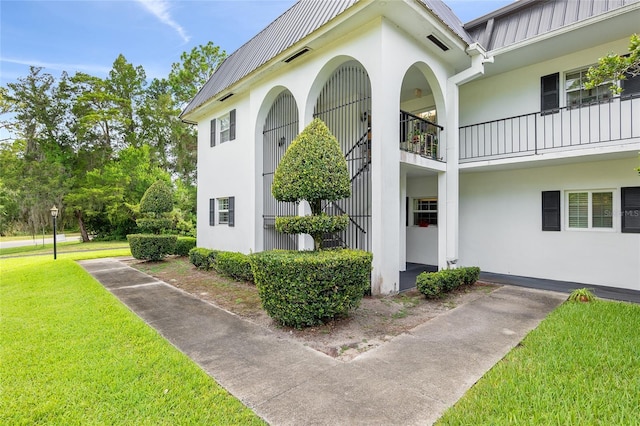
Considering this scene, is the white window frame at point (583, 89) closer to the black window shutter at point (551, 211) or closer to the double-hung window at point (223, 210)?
the black window shutter at point (551, 211)

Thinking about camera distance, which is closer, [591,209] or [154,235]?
[591,209]

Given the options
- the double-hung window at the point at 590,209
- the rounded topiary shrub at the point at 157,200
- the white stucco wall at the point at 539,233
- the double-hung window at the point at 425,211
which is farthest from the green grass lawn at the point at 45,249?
the double-hung window at the point at 590,209

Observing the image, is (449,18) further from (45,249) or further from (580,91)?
(45,249)

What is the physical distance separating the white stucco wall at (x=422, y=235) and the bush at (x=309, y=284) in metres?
6.20

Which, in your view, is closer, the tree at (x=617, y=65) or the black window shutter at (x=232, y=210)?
the tree at (x=617, y=65)

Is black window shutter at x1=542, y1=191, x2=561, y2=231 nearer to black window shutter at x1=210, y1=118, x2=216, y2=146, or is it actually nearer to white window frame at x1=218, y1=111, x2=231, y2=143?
white window frame at x1=218, y1=111, x2=231, y2=143

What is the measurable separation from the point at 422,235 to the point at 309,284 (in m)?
7.20

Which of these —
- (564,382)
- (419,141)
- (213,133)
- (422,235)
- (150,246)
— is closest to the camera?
(564,382)

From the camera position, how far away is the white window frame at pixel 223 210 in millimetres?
11555

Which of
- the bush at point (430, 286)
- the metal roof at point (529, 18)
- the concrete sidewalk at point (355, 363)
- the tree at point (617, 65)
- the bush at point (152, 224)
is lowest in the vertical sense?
the concrete sidewalk at point (355, 363)

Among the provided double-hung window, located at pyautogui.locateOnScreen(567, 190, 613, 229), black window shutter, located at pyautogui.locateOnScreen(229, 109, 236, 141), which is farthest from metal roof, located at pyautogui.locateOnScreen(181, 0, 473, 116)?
double-hung window, located at pyautogui.locateOnScreen(567, 190, 613, 229)

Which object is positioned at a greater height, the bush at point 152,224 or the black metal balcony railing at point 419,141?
the black metal balcony railing at point 419,141

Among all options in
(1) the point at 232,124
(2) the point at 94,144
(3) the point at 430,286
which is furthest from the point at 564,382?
(2) the point at 94,144

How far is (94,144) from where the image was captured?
25.4 meters
